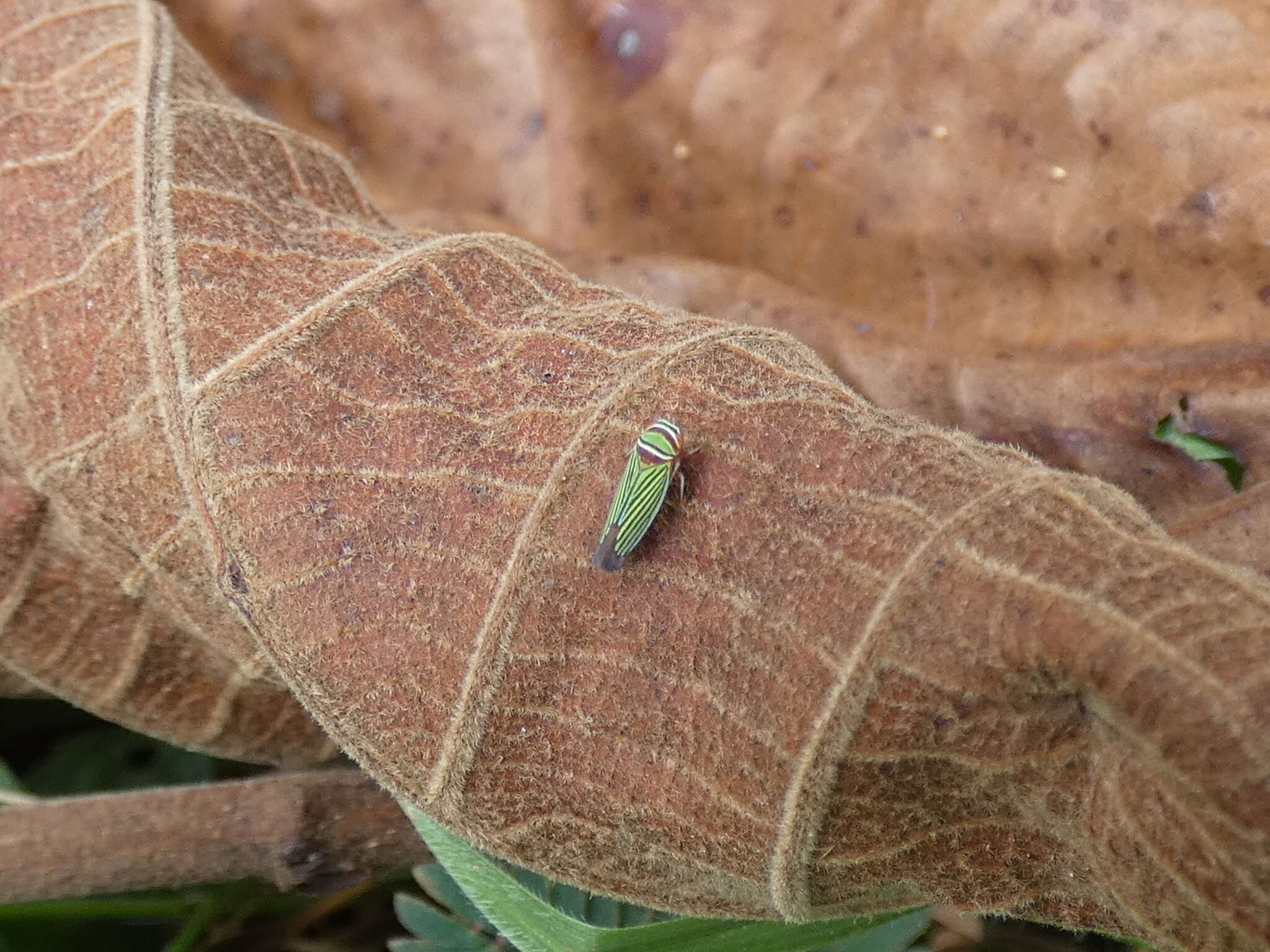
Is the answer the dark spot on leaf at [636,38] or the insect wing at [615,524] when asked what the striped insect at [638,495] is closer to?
the insect wing at [615,524]

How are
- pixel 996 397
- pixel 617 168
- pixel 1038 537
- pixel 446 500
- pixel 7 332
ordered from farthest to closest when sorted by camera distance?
pixel 617 168 → pixel 996 397 → pixel 7 332 → pixel 446 500 → pixel 1038 537

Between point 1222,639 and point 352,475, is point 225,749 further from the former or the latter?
point 1222,639

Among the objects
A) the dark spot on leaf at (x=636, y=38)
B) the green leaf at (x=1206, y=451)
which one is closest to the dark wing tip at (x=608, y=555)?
the green leaf at (x=1206, y=451)

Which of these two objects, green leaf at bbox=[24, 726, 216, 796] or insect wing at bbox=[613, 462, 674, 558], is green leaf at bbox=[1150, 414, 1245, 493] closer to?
insect wing at bbox=[613, 462, 674, 558]

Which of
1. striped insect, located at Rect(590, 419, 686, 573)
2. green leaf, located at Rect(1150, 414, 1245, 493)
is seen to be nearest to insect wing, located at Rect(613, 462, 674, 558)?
striped insect, located at Rect(590, 419, 686, 573)

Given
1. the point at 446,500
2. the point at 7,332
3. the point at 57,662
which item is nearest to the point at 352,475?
the point at 446,500

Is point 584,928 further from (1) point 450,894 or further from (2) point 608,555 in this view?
(2) point 608,555

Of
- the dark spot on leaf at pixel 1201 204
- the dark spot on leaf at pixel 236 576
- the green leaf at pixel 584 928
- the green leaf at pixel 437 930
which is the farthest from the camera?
the green leaf at pixel 437 930
